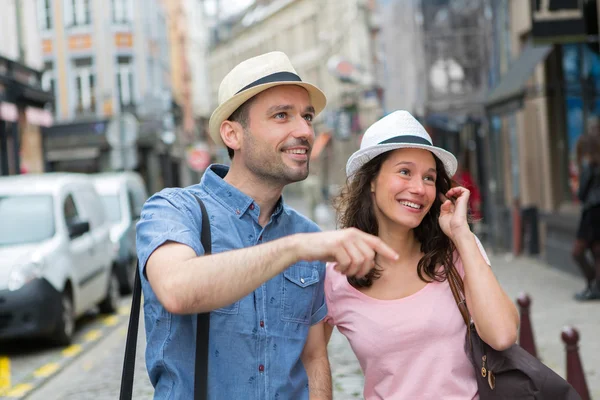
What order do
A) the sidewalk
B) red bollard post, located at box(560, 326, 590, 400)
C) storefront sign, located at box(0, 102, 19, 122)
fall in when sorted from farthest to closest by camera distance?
storefront sign, located at box(0, 102, 19, 122) → the sidewalk → red bollard post, located at box(560, 326, 590, 400)

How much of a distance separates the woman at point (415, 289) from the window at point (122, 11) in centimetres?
3820

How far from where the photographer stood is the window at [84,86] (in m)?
38.3

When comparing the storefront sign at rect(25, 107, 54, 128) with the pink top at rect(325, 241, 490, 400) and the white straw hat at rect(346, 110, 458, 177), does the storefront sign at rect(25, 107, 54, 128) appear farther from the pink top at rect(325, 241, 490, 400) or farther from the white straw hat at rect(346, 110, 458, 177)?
the pink top at rect(325, 241, 490, 400)

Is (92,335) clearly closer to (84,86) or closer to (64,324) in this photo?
(64,324)

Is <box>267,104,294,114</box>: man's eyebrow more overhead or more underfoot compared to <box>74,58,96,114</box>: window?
more underfoot

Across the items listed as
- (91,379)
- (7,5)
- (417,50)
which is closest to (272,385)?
(91,379)

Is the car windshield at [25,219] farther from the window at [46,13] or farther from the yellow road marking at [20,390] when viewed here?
the window at [46,13]

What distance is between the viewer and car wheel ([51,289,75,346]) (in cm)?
1000

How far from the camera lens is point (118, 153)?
24.1 metres

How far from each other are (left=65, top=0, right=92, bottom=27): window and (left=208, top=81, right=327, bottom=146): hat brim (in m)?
37.8

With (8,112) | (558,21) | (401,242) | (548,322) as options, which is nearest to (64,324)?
(548,322)

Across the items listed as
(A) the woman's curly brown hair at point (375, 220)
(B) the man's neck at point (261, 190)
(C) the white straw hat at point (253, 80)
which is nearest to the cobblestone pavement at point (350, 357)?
(A) the woman's curly brown hair at point (375, 220)

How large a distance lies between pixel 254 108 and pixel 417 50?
21.4 metres

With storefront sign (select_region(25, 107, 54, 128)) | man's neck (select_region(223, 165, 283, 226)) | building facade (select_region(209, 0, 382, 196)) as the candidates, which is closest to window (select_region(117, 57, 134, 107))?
building facade (select_region(209, 0, 382, 196))
